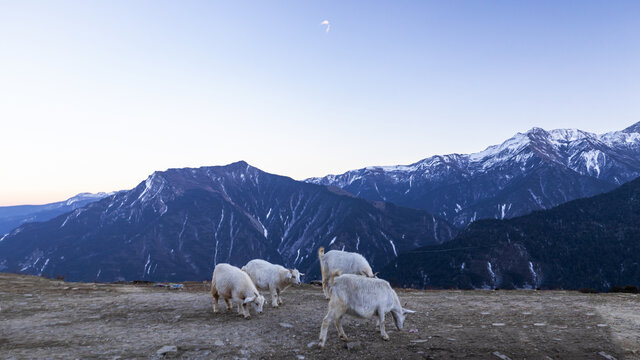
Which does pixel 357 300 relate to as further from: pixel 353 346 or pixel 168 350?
pixel 168 350

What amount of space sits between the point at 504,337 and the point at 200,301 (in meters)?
14.5

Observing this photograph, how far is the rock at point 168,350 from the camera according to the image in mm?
10023

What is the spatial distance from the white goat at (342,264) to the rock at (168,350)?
348 inches

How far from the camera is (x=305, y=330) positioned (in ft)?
41.5

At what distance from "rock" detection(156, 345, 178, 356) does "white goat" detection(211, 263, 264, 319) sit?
442 cm

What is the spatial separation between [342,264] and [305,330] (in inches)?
236

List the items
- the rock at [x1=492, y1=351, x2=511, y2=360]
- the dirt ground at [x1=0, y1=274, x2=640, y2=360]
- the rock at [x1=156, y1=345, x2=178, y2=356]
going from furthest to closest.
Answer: the dirt ground at [x1=0, y1=274, x2=640, y2=360], the rock at [x1=156, y1=345, x2=178, y2=356], the rock at [x1=492, y1=351, x2=511, y2=360]

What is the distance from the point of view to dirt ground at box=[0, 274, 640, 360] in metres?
10.2

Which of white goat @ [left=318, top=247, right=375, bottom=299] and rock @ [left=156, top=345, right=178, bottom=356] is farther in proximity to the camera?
white goat @ [left=318, top=247, right=375, bottom=299]

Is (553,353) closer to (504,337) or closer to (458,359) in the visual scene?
(504,337)

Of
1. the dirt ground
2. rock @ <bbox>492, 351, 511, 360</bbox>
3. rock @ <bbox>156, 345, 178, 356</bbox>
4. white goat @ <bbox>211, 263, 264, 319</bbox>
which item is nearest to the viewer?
rock @ <bbox>492, 351, 511, 360</bbox>

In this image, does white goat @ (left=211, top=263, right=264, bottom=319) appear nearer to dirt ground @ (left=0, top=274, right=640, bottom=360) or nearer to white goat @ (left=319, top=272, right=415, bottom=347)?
dirt ground @ (left=0, top=274, right=640, bottom=360)

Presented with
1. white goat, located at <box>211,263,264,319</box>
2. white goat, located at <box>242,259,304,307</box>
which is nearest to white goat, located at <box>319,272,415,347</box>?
white goat, located at <box>211,263,264,319</box>

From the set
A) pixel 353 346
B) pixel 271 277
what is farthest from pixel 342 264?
pixel 353 346
